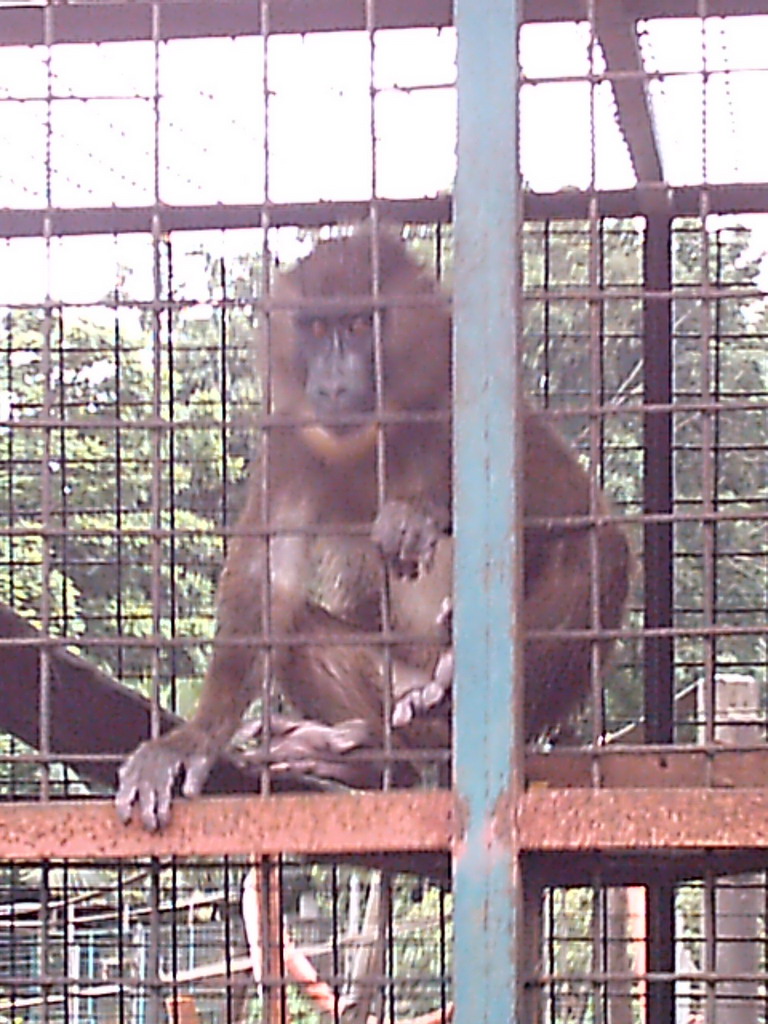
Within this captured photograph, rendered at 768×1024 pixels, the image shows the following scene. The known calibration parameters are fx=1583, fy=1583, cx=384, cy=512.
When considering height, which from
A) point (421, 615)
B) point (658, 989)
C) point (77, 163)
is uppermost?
point (77, 163)

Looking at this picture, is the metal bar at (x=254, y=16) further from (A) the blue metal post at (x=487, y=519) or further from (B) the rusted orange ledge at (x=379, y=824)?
(B) the rusted orange ledge at (x=379, y=824)

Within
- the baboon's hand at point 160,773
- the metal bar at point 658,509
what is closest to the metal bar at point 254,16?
the metal bar at point 658,509

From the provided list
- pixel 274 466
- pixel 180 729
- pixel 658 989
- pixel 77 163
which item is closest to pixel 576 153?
pixel 274 466

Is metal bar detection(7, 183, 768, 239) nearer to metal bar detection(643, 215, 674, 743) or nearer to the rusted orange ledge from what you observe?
metal bar detection(643, 215, 674, 743)

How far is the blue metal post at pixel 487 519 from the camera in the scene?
2.02 m

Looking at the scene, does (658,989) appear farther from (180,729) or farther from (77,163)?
(77,163)

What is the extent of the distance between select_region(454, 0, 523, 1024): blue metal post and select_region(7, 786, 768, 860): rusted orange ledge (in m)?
0.05

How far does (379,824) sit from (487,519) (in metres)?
0.43

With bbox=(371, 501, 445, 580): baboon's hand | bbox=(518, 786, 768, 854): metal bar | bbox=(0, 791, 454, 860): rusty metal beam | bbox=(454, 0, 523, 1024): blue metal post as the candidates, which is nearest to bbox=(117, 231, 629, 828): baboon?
bbox=(371, 501, 445, 580): baboon's hand

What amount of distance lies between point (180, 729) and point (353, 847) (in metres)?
0.69

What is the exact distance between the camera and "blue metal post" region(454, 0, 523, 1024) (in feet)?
6.61

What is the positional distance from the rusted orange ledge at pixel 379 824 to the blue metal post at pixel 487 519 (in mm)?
52

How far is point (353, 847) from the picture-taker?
2.08m

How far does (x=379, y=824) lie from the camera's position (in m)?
2.08
